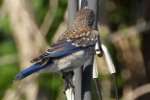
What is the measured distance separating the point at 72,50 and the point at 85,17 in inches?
5.1

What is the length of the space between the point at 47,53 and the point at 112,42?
2.47 m

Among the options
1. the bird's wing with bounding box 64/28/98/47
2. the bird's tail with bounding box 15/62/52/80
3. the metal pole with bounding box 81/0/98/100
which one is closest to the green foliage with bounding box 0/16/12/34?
the bird's wing with bounding box 64/28/98/47

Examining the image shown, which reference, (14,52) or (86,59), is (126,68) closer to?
(14,52)

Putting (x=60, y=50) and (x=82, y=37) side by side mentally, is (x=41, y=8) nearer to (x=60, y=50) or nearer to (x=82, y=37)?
(x=82, y=37)

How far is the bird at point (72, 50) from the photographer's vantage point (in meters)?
2.27

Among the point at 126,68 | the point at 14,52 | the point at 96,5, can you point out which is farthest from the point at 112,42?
the point at 96,5

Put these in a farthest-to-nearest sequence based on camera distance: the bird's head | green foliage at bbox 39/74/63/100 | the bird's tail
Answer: green foliage at bbox 39/74/63/100, the bird's head, the bird's tail

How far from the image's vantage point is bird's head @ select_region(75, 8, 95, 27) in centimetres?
238

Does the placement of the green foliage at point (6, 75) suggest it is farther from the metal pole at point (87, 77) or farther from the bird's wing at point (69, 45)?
the metal pole at point (87, 77)

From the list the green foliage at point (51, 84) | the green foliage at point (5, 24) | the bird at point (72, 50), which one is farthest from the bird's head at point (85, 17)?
the green foliage at point (5, 24)

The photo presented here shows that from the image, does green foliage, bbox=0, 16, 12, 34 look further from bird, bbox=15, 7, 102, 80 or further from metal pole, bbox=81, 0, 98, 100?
metal pole, bbox=81, 0, 98, 100

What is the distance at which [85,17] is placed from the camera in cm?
240

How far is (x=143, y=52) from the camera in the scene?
5004mm

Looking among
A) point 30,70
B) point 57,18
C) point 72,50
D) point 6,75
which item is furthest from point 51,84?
point 30,70
